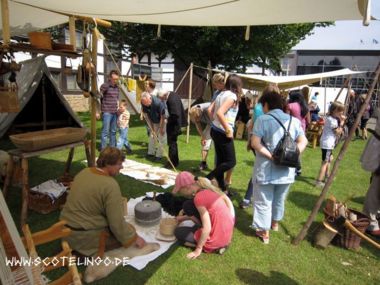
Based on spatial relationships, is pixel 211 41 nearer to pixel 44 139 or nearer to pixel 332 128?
pixel 332 128

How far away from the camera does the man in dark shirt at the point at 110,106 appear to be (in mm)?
6789

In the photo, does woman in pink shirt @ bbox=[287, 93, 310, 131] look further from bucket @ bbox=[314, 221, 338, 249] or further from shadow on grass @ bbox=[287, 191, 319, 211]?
bucket @ bbox=[314, 221, 338, 249]

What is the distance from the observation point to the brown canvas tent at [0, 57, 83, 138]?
289 inches

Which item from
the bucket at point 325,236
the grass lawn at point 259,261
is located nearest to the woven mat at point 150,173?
the grass lawn at point 259,261

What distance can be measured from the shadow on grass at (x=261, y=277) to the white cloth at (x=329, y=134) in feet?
9.83

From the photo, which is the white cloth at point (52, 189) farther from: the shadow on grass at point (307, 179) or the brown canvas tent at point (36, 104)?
the shadow on grass at point (307, 179)

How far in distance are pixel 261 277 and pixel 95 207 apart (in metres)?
1.68

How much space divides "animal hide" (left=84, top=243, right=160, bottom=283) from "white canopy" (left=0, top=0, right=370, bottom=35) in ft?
8.35

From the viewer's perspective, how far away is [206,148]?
6.03 meters

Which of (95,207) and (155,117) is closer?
(95,207)

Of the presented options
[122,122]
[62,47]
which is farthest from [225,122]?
[122,122]

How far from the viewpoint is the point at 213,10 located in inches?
130

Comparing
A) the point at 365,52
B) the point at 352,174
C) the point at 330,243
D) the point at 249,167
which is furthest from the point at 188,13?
the point at 365,52

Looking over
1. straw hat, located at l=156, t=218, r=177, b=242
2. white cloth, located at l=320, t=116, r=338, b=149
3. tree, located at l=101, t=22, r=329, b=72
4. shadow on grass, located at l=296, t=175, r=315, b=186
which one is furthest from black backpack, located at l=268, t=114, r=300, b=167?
→ tree, located at l=101, t=22, r=329, b=72
